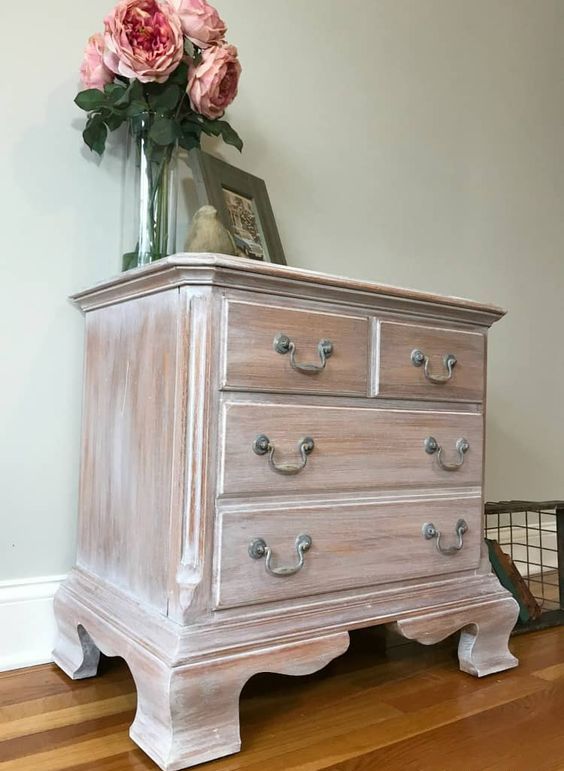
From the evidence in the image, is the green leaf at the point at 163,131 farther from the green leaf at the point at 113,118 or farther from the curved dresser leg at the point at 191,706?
the curved dresser leg at the point at 191,706

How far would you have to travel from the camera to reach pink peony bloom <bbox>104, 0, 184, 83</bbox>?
1194mm

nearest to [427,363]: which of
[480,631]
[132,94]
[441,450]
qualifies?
[441,450]

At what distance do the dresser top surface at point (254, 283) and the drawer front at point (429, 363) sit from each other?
0.15 feet

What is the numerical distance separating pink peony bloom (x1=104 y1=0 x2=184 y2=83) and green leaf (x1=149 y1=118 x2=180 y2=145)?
0.28 feet

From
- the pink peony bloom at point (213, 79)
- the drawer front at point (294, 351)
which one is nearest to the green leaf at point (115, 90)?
the pink peony bloom at point (213, 79)

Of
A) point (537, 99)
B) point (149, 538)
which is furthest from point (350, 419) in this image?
point (537, 99)

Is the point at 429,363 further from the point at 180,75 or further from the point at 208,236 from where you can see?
the point at 180,75

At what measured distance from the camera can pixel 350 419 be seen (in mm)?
1177

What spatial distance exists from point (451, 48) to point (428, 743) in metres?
1.96

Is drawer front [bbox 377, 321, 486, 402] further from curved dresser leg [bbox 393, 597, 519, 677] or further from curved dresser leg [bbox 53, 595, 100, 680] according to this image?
curved dresser leg [bbox 53, 595, 100, 680]

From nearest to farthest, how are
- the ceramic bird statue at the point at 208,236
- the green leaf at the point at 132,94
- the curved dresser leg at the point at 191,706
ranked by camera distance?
the curved dresser leg at the point at 191,706, the ceramic bird statue at the point at 208,236, the green leaf at the point at 132,94

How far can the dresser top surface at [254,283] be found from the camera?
1009 mm

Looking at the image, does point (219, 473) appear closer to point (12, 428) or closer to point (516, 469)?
point (12, 428)

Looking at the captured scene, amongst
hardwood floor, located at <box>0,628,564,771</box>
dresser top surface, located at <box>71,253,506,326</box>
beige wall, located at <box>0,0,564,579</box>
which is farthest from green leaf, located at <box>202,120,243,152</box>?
hardwood floor, located at <box>0,628,564,771</box>
